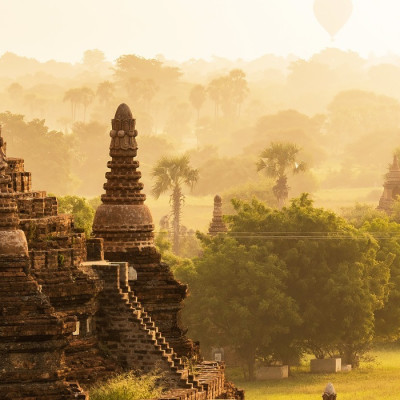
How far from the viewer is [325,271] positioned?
77.8 m

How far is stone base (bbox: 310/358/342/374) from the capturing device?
260 ft

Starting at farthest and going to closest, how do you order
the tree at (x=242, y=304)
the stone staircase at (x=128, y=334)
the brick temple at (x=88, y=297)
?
1. the tree at (x=242, y=304)
2. the stone staircase at (x=128, y=334)
3. the brick temple at (x=88, y=297)

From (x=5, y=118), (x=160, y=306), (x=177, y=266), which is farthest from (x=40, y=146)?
(x=160, y=306)

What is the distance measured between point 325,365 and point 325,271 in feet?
14.6

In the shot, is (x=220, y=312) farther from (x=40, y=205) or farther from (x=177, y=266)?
(x=40, y=205)

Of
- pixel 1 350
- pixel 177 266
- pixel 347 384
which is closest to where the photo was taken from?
pixel 1 350

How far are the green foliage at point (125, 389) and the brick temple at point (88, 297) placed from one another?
33 centimetres

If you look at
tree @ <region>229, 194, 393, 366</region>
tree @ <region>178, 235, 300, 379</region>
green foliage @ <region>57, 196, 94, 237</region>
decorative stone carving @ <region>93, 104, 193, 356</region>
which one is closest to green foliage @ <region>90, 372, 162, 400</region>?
decorative stone carving @ <region>93, 104, 193, 356</region>

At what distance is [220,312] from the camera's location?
75.8 meters

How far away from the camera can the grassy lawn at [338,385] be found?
7169cm

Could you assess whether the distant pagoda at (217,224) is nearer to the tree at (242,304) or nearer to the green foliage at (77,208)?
the green foliage at (77,208)

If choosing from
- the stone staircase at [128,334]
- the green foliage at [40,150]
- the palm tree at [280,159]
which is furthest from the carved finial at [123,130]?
the green foliage at [40,150]

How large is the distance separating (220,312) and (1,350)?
135ft

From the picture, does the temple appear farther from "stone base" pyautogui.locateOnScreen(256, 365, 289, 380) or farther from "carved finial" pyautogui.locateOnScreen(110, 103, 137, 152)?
"carved finial" pyautogui.locateOnScreen(110, 103, 137, 152)
